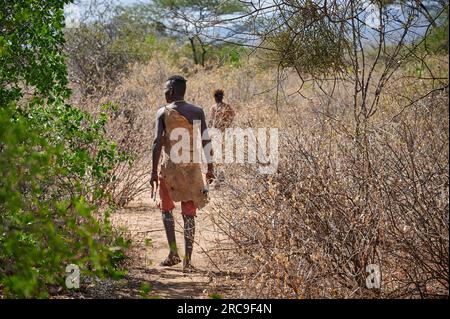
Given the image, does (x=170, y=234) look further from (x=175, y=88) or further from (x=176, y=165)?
(x=175, y=88)

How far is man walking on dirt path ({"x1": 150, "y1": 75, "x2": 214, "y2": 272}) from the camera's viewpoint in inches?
232

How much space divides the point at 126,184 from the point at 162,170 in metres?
2.20

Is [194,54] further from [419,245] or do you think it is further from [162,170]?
[419,245]

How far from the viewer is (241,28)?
574 centimetres

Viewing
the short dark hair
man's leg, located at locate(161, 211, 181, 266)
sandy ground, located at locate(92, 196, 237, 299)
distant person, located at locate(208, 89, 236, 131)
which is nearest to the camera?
sandy ground, located at locate(92, 196, 237, 299)

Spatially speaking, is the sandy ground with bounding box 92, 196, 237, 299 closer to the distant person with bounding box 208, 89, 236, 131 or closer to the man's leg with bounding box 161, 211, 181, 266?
the man's leg with bounding box 161, 211, 181, 266

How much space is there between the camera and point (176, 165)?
593 centimetres

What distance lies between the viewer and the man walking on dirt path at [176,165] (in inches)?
232

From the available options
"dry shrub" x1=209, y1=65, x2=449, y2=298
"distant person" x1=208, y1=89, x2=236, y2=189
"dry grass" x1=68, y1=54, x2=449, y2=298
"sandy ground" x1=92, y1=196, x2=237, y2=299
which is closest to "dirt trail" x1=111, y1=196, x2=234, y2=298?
"sandy ground" x1=92, y1=196, x2=237, y2=299

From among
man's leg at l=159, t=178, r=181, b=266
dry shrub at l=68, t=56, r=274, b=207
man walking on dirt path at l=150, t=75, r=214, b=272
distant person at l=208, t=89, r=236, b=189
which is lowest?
man's leg at l=159, t=178, r=181, b=266

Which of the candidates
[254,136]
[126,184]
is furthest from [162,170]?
[126,184]

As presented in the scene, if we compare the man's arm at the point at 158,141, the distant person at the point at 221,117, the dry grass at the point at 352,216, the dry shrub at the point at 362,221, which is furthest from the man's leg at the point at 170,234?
the distant person at the point at 221,117

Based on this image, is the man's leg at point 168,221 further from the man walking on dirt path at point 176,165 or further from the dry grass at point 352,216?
the dry grass at point 352,216

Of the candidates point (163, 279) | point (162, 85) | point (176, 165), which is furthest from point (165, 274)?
point (162, 85)
